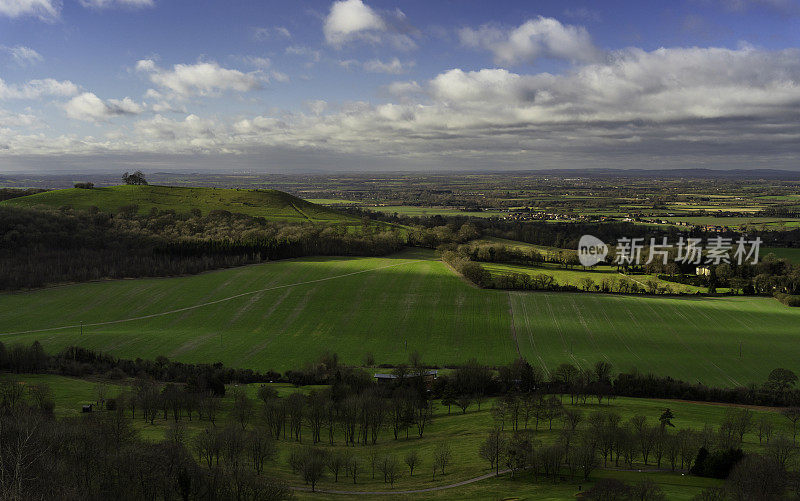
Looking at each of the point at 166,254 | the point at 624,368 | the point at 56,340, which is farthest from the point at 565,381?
the point at 166,254

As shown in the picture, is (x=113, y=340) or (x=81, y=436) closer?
(x=81, y=436)

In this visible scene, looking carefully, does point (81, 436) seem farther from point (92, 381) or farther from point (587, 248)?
point (587, 248)

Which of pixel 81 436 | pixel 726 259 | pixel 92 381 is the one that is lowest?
pixel 92 381

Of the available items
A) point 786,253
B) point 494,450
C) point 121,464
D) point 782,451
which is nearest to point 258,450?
point 121,464

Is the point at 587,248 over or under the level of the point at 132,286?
over

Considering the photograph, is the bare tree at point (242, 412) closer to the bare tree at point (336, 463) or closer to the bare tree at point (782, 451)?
the bare tree at point (336, 463)

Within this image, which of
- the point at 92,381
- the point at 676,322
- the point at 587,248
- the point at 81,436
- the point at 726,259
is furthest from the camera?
the point at 587,248

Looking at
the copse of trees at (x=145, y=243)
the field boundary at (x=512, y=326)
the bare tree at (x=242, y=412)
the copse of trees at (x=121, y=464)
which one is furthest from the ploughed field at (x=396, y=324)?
the copse of trees at (x=121, y=464)

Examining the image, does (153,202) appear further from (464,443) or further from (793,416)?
(793,416)

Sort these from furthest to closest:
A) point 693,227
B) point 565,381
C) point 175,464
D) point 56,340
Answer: point 693,227, point 56,340, point 565,381, point 175,464
